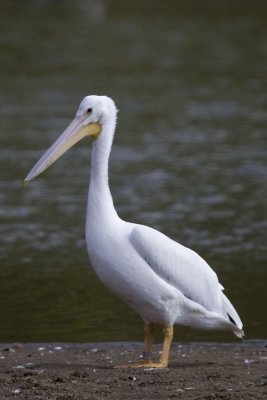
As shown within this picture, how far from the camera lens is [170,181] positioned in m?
13.7

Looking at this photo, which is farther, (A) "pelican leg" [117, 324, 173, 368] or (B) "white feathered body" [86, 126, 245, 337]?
(A) "pelican leg" [117, 324, 173, 368]

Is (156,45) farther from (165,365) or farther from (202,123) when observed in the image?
(165,365)

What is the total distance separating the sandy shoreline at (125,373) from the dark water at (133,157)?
22.7 inches

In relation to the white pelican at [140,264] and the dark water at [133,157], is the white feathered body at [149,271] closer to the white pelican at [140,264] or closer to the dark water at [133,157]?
the white pelican at [140,264]

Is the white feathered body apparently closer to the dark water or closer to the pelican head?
the pelican head

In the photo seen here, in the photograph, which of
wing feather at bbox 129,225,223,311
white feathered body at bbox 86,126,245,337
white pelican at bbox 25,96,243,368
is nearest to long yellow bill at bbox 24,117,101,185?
white pelican at bbox 25,96,243,368

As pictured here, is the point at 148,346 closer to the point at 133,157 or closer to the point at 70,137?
the point at 70,137

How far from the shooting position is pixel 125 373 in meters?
6.54

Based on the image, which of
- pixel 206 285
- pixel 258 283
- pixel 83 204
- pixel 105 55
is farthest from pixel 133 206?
pixel 105 55

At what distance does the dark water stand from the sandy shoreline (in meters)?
0.58

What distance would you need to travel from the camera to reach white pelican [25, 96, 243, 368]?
21.9 ft

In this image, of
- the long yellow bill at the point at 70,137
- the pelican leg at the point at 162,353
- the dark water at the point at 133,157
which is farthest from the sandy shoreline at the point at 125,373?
the long yellow bill at the point at 70,137

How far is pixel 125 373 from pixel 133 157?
340 inches

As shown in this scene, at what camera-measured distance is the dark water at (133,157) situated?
9359 mm
